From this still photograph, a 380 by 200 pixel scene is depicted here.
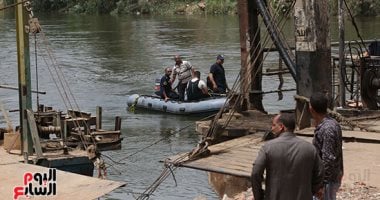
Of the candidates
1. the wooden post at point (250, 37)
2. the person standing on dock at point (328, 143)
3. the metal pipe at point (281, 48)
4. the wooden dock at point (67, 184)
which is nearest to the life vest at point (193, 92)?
the wooden post at point (250, 37)

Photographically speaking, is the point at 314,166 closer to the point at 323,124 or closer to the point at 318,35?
the point at 323,124

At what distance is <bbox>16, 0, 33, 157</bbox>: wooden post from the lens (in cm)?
1258

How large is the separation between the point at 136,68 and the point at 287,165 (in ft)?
93.2

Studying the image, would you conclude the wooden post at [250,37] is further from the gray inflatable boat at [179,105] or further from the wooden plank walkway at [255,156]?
the gray inflatable boat at [179,105]

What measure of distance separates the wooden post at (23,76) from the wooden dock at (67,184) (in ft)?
5.78

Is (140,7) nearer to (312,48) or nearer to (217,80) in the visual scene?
(217,80)

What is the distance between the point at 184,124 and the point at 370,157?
1147 centimetres

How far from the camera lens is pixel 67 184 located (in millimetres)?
9195

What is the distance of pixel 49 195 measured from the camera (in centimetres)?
888

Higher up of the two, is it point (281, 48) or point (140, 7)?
point (140, 7)

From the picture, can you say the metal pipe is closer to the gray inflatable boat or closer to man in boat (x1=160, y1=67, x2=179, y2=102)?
the gray inflatable boat

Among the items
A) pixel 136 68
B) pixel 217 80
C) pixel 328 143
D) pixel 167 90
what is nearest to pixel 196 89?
pixel 217 80

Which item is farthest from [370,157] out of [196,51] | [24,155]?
[196,51]

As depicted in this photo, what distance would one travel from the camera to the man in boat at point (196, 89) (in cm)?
2153
